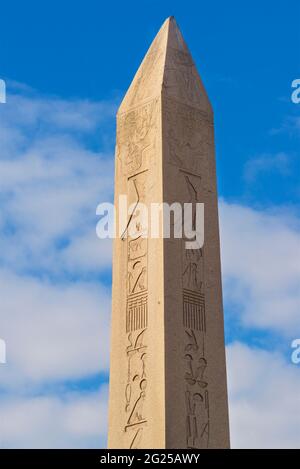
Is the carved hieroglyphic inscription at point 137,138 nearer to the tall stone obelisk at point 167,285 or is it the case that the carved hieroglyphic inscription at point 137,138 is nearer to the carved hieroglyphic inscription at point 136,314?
the tall stone obelisk at point 167,285

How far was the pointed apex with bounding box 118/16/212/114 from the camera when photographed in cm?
1627

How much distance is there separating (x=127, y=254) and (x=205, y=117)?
7.99 feet

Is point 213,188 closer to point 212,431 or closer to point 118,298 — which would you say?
point 118,298

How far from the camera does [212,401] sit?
1489 centimetres

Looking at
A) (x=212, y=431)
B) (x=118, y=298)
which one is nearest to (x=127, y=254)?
(x=118, y=298)

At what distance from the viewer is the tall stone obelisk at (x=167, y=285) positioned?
47.6 ft

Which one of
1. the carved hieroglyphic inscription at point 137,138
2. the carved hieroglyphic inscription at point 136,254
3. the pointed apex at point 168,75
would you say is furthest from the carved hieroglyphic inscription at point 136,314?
the pointed apex at point 168,75

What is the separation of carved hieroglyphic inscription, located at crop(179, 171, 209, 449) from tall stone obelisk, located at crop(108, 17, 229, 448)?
1 cm

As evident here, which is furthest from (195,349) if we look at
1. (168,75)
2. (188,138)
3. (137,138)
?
(168,75)

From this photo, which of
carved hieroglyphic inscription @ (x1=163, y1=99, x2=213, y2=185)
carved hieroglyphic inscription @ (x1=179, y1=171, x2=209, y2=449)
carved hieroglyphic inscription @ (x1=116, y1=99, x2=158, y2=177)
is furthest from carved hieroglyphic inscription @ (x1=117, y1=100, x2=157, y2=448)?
carved hieroglyphic inscription @ (x1=179, y1=171, x2=209, y2=449)

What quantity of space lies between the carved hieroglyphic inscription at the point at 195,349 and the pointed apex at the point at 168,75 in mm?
2307

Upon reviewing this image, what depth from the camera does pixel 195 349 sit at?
1492 cm

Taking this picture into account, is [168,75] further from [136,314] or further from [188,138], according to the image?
[136,314]
